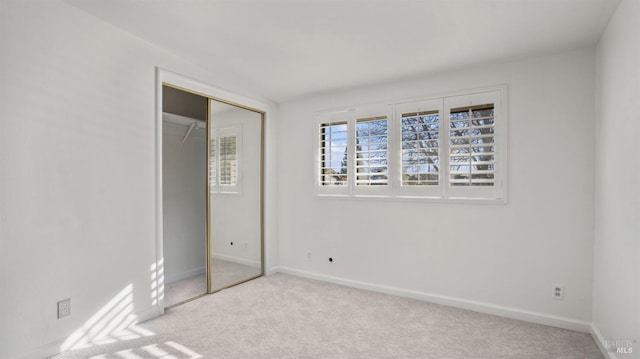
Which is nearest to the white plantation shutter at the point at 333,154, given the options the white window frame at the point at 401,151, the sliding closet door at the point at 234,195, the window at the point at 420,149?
the window at the point at 420,149

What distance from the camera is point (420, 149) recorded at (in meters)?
3.36

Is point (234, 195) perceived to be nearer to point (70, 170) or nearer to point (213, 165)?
point (213, 165)

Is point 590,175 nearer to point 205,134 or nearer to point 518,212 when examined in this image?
point 518,212

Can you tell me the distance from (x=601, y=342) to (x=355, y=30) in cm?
295

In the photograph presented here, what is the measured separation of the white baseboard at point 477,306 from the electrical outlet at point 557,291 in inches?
6.8

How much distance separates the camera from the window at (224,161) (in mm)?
3547

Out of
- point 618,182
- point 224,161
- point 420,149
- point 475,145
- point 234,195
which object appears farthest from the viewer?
point 234,195

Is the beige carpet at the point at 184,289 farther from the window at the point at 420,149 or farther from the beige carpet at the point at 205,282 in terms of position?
the window at the point at 420,149

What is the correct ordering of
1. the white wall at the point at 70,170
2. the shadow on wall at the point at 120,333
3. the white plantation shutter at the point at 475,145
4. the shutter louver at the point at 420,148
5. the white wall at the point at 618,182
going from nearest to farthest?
the white wall at the point at 618,182 < the white wall at the point at 70,170 < the shadow on wall at the point at 120,333 < the white plantation shutter at the point at 475,145 < the shutter louver at the point at 420,148

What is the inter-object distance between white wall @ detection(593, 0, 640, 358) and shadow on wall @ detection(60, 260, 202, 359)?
2.76m

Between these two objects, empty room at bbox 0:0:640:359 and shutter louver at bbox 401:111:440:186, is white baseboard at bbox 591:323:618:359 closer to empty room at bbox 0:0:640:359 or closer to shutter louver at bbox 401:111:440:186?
empty room at bbox 0:0:640:359

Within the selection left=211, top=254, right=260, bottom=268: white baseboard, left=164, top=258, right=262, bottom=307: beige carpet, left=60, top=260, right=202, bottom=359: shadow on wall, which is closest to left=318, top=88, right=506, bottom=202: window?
left=211, top=254, right=260, bottom=268: white baseboard

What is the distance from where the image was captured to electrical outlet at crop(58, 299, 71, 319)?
2.17 metres

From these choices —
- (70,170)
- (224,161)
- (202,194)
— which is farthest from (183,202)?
(70,170)
